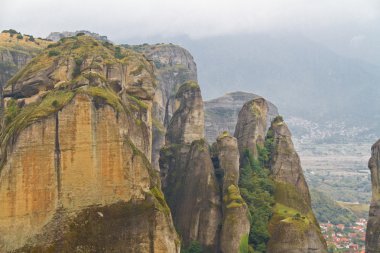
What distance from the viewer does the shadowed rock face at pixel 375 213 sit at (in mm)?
54750

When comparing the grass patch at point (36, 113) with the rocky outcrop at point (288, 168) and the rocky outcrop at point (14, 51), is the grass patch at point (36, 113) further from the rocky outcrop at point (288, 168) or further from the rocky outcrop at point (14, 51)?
the rocky outcrop at point (14, 51)

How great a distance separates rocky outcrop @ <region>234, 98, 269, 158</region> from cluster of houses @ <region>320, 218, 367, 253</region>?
39.4m

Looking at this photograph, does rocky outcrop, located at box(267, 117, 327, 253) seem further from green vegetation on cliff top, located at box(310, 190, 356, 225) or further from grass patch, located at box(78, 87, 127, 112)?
green vegetation on cliff top, located at box(310, 190, 356, 225)

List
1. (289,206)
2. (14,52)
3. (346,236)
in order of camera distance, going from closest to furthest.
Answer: (289,206), (14,52), (346,236)

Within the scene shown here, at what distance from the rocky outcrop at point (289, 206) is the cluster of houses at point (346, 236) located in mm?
38745

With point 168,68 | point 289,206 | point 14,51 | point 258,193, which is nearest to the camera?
point 289,206

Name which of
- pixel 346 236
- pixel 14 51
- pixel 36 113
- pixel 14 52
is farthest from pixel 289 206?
pixel 346 236

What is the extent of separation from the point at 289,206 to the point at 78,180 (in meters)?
26.4

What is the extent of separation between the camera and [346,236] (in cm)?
11438

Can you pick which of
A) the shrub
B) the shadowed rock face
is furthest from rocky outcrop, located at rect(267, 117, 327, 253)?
the shrub

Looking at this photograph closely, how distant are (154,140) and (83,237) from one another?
43047mm

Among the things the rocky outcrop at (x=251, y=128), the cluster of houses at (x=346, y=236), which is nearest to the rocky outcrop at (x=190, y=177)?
the rocky outcrop at (x=251, y=128)

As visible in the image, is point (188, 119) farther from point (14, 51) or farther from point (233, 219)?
point (14, 51)

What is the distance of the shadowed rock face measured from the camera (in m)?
54.8
